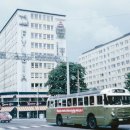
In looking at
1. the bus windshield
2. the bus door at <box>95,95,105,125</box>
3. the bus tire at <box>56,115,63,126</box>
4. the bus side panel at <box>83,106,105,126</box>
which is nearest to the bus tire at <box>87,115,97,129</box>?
the bus side panel at <box>83,106,105,126</box>

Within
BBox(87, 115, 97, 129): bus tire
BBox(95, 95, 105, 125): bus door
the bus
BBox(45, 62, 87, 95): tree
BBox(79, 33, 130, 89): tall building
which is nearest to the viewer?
the bus

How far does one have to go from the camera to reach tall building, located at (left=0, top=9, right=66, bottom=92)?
89938 mm

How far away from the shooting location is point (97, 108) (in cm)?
2333

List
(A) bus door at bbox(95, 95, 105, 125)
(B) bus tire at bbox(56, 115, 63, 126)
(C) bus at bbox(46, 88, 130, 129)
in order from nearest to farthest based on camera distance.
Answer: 1. (C) bus at bbox(46, 88, 130, 129)
2. (A) bus door at bbox(95, 95, 105, 125)
3. (B) bus tire at bbox(56, 115, 63, 126)

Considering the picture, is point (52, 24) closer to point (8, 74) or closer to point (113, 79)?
point (8, 74)

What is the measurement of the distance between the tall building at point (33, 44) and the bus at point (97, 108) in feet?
201

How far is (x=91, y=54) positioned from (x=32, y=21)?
46376 millimetres

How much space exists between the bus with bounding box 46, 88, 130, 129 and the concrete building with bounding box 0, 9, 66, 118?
60415mm

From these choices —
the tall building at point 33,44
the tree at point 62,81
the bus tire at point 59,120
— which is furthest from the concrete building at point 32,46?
the bus tire at point 59,120

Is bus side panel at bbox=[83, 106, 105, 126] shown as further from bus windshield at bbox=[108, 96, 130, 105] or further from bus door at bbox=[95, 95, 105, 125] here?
bus windshield at bbox=[108, 96, 130, 105]

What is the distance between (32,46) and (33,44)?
677mm

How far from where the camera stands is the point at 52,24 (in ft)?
315

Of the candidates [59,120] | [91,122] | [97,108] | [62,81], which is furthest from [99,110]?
[62,81]

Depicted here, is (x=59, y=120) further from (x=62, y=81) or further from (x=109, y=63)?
(x=109, y=63)
